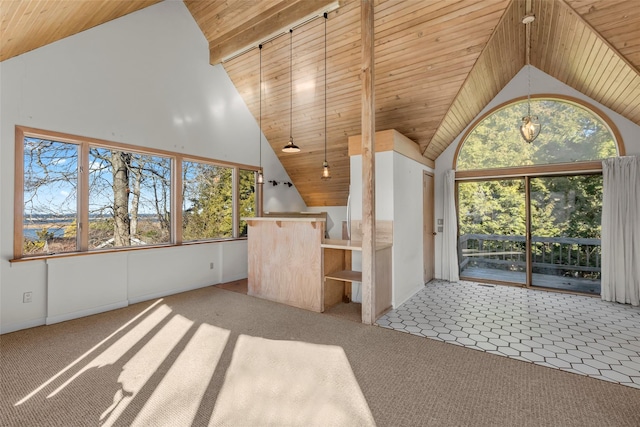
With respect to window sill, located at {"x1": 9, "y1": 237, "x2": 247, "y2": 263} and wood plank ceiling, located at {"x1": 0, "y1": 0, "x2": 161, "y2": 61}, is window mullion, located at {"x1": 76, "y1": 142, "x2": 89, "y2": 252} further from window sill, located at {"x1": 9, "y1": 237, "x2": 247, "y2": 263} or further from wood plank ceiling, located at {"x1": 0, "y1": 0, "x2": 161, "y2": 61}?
wood plank ceiling, located at {"x1": 0, "y1": 0, "x2": 161, "y2": 61}

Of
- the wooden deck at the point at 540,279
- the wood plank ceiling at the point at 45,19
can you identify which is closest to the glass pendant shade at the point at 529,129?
the wooden deck at the point at 540,279

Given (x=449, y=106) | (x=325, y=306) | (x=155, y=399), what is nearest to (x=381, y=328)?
(x=325, y=306)

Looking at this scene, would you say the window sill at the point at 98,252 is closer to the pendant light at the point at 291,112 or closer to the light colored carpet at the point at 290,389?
the pendant light at the point at 291,112

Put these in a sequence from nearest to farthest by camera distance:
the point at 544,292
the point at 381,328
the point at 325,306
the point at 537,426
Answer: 1. the point at 537,426
2. the point at 381,328
3. the point at 325,306
4. the point at 544,292

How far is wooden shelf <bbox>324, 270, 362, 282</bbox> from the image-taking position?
12.9 ft

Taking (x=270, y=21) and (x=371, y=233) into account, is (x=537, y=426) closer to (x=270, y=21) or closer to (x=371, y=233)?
(x=371, y=233)

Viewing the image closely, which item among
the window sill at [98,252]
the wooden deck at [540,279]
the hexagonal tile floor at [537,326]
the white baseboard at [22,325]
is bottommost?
the hexagonal tile floor at [537,326]

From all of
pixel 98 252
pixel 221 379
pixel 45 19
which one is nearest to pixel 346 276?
pixel 221 379

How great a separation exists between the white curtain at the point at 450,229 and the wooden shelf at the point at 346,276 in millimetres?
2581

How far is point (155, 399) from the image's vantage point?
2.15m

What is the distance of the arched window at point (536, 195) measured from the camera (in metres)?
4.88

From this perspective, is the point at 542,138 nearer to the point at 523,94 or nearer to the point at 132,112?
the point at 523,94

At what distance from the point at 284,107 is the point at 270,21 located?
60.9 inches

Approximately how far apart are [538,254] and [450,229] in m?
1.52
